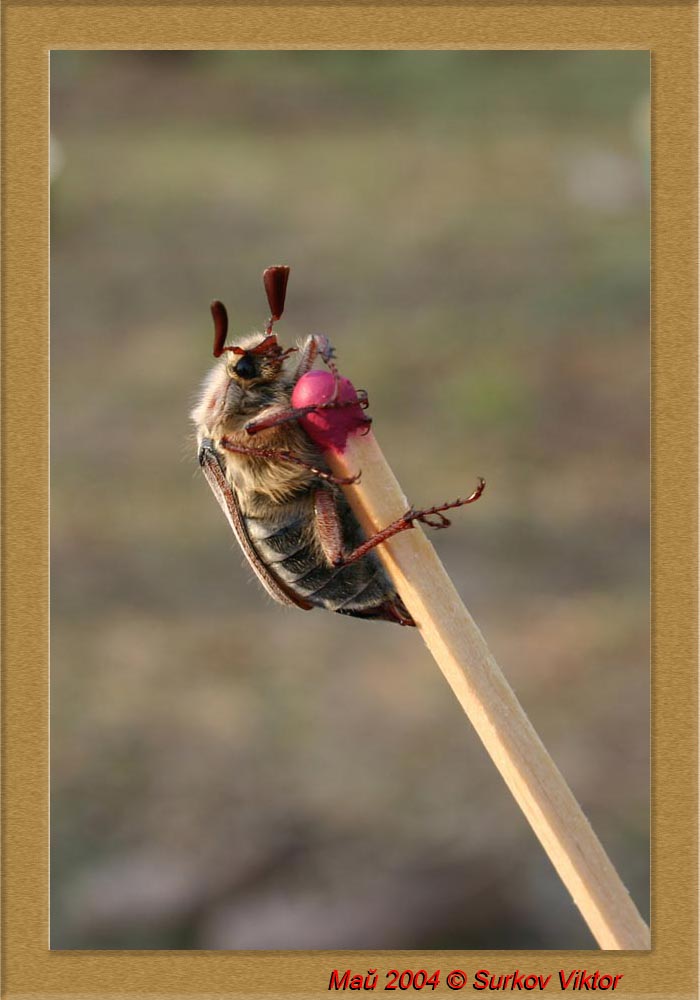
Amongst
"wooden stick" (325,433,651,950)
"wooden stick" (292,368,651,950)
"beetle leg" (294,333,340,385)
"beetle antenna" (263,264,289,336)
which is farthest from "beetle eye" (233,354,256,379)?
"wooden stick" (325,433,651,950)

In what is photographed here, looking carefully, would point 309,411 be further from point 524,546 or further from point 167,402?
point 167,402

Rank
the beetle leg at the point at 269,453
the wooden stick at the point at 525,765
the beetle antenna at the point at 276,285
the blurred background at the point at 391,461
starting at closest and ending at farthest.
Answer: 1. the wooden stick at the point at 525,765
2. the beetle antenna at the point at 276,285
3. the beetle leg at the point at 269,453
4. the blurred background at the point at 391,461

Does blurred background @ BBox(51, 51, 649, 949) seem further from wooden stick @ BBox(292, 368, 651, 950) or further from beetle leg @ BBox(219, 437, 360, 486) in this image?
wooden stick @ BBox(292, 368, 651, 950)

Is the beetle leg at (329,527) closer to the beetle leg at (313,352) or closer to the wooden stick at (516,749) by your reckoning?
the beetle leg at (313,352)

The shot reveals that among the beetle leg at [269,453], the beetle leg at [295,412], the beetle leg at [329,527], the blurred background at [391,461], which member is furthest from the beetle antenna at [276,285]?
the blurred background at [391,461]

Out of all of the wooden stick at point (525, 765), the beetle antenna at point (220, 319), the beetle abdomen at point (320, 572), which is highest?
the beetle antenna at point (220, 319)

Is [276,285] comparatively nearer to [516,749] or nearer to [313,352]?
[313,352]

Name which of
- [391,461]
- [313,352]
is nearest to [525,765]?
[313,352]
